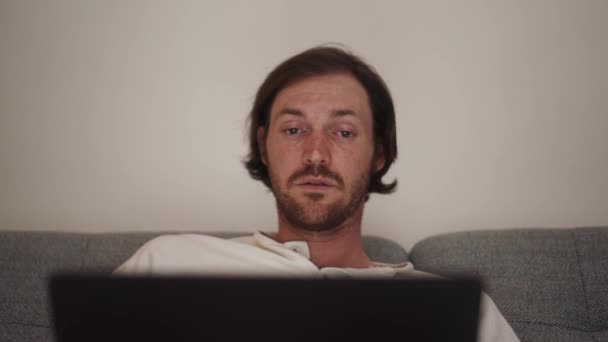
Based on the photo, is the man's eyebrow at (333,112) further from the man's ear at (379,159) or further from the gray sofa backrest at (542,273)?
the gray sofa backrest at (542,273)

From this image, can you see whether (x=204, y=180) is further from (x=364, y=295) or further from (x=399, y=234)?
(x=364, y=295)

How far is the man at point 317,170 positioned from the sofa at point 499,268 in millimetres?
157

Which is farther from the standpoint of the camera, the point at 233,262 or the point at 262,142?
the point at 262,142

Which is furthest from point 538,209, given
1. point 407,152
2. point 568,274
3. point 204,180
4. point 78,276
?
point 78,276

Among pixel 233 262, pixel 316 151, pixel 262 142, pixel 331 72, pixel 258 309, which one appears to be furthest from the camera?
pixel 262 142

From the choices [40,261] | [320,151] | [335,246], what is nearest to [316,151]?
[320,151]

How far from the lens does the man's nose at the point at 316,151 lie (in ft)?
3.40

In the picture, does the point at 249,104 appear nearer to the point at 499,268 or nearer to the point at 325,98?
the point at 325,98

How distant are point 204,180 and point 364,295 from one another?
1.17 m

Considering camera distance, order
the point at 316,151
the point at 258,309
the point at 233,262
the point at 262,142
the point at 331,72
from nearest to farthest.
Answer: the point at 258,309, the point at 233,262, the point at 316,151, the point at 331,72, the point at 262,142

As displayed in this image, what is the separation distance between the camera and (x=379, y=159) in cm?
124

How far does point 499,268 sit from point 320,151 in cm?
58

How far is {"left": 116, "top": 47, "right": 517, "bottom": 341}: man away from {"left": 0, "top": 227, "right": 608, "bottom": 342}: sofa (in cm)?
16

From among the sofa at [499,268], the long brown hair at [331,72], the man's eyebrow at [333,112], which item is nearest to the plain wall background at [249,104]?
the long brown hair at [331,72]
